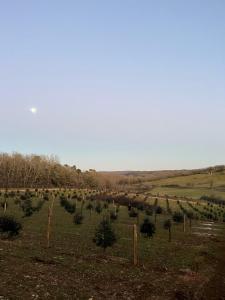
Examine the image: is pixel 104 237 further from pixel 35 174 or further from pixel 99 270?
pixel 35 174

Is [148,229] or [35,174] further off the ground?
[35,174]

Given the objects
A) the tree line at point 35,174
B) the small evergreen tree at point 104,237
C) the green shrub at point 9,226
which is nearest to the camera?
the small evergreen tree at point 104,237

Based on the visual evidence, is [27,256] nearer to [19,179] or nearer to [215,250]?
[215,250]

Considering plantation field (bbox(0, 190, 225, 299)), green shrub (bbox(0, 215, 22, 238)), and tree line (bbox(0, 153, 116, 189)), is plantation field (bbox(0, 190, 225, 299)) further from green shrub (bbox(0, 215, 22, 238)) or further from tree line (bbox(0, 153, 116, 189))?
tree line (bbox(0, 153, 116, 189))

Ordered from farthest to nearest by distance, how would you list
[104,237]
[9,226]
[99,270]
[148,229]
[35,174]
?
[35,174] < [148,229] < [9,226] < [104,237] < [99,270]

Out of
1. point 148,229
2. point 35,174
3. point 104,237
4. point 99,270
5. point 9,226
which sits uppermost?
point 35,174

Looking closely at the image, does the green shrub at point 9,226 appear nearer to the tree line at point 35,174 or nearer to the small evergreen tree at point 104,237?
the small evergreen tree at point 104,237

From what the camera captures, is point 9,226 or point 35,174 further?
point 35,174

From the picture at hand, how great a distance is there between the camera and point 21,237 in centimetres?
2847

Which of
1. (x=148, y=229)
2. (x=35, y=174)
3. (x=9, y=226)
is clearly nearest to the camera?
(x=9, y=226)

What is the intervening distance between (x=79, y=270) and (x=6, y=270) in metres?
3.78

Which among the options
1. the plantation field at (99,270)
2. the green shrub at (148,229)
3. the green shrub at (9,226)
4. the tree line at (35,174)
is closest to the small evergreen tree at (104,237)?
the plantation field at (99,270)

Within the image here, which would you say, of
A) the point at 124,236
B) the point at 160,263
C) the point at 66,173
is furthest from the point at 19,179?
the point at 160,263

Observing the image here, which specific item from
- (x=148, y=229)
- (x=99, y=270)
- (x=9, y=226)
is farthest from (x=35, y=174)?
(x=99, y=270)
